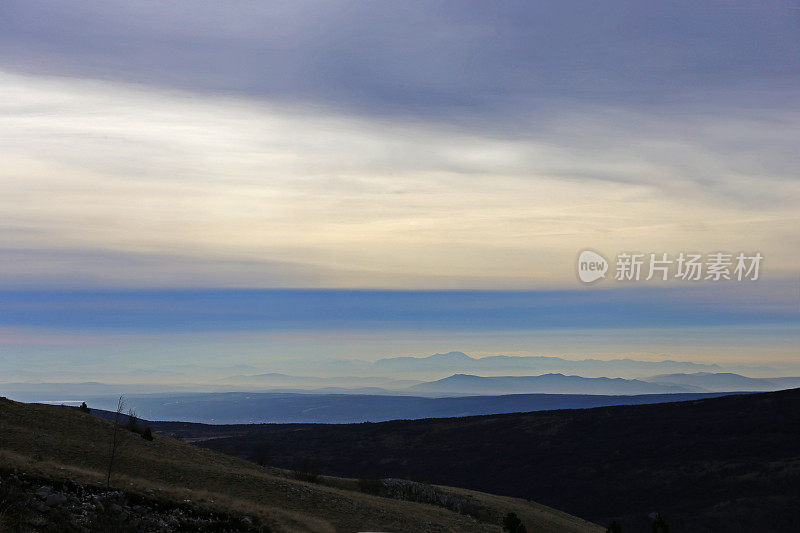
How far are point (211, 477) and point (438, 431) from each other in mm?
110999

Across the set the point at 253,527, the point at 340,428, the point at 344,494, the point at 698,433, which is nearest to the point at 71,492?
the point at 253,527

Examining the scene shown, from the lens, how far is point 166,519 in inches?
1275

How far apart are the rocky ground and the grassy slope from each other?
1.08 meters

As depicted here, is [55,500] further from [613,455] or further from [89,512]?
[613,455]

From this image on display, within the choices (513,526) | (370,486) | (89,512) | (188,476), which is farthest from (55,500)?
(370,486)

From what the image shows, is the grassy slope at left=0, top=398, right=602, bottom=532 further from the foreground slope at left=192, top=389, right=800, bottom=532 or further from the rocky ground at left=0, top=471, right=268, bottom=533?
the foreground slope at left=192, top=389, right=800, bottom=532

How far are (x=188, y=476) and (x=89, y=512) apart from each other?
10.9 meters

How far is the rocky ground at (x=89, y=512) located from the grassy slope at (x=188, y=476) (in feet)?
3.54

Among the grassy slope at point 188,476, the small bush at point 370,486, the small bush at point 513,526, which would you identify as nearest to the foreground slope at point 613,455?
the small bush at point 370,486

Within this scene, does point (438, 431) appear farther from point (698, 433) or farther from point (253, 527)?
point (253, 527)

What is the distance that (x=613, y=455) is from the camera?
11919cm

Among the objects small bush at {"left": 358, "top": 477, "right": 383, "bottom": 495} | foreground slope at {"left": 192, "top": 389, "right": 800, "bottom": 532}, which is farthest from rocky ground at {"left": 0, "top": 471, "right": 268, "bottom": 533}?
foreground slope at {"left": 192, "top": 389, "right": 800, "bottom": 532}

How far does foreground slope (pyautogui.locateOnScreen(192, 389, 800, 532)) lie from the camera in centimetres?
8881

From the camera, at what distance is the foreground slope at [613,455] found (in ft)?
291
